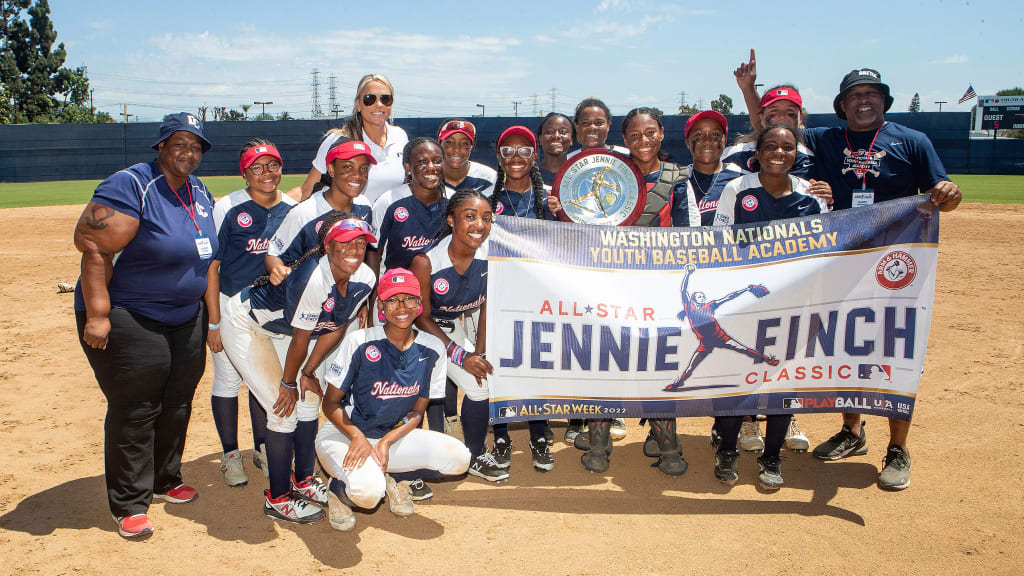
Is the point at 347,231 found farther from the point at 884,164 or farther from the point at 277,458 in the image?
the point at 884,164

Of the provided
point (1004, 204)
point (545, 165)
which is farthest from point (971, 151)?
point (545, 165)

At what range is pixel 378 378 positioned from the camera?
4395mm

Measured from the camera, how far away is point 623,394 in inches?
183

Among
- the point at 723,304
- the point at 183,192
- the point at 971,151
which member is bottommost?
the point at 723,304

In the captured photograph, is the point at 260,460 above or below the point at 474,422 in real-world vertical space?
below

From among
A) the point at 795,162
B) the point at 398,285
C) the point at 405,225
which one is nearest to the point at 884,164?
the point at 795,162

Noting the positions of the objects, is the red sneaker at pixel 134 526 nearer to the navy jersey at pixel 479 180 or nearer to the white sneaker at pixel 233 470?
the white sneaker at pixel 233 470

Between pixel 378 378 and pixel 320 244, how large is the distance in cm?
89

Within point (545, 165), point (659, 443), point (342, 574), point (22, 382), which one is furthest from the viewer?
point (22, 382)

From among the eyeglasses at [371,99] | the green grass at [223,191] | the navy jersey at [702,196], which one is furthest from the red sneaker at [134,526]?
the green grass at [223,191]

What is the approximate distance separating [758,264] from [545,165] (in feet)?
6.76

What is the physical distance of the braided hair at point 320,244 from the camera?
4.34 m

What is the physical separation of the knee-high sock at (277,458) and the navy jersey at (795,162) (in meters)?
3.79

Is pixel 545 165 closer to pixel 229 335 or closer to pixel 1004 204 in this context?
pixel 229 335
